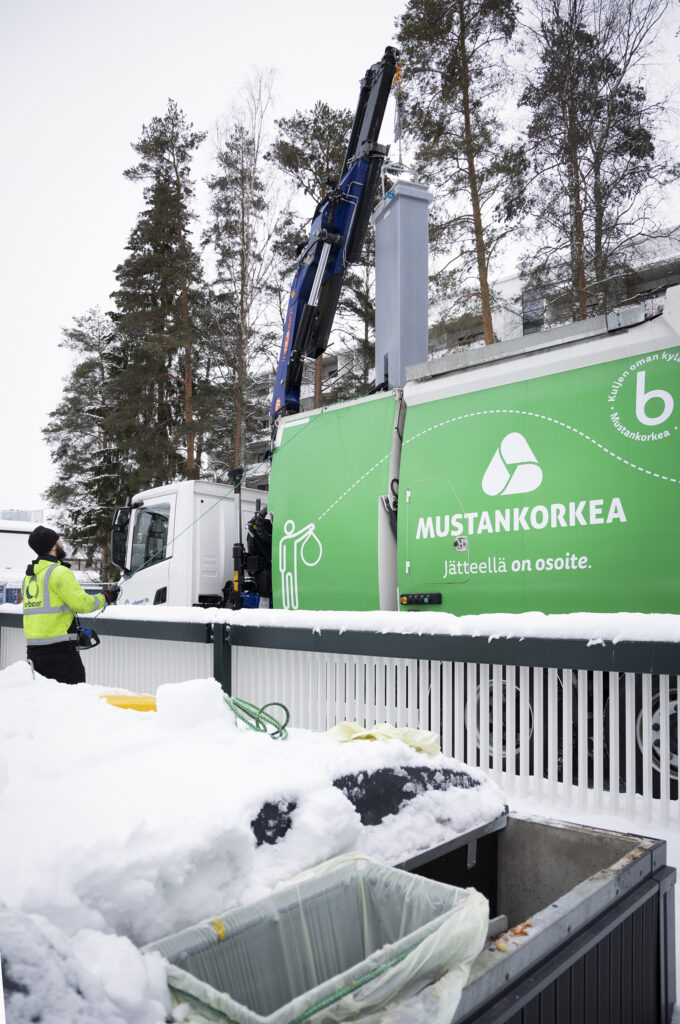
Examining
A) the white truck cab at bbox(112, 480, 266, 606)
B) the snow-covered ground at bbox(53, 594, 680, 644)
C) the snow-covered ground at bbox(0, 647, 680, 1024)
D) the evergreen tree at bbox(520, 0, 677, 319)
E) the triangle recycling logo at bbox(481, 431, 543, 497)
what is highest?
the evergreen tree at bbox(520, 0, 677, 319)

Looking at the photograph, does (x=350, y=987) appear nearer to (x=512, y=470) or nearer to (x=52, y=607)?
(x=512, y=470)

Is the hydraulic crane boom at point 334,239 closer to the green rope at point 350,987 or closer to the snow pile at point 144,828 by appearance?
the snow pile at point 144,828

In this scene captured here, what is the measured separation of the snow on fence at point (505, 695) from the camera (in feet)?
12.3

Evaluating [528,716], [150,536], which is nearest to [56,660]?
[150,536]

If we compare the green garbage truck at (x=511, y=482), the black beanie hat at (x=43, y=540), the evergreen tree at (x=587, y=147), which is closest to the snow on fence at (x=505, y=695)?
the green garbage truck at (x=511, y=482)

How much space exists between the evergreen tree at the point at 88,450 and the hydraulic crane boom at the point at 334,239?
18.6m

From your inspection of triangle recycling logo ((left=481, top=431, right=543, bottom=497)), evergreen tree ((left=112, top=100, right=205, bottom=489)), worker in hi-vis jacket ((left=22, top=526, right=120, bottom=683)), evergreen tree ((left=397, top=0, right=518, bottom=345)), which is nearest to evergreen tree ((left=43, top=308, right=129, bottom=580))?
evergreen tree ((left=112, top=100, right=205, bottom=489))

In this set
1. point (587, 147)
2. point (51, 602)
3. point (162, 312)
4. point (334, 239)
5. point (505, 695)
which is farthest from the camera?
point (162, 312)

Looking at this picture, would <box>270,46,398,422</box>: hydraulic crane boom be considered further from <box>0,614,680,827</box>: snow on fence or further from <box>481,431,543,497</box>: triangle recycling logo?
<box>481,431,543,497</box>: triangle recycling logo

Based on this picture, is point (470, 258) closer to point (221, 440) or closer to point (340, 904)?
point (221, 440)

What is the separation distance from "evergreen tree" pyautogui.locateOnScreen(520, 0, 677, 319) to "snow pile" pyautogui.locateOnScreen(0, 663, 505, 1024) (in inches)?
507

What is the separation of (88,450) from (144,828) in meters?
29.4

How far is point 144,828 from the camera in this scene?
1.61m

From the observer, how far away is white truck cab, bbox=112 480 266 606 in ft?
27.6
